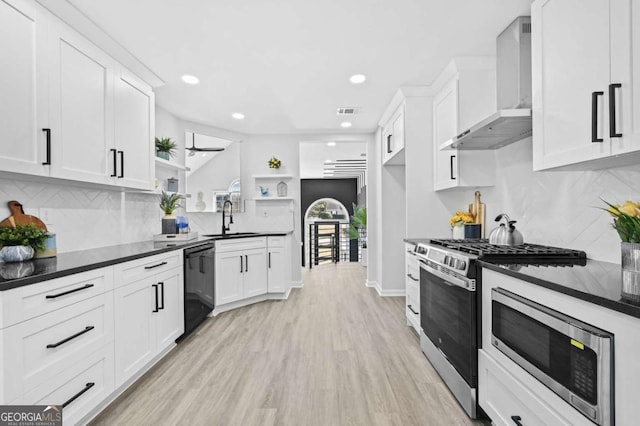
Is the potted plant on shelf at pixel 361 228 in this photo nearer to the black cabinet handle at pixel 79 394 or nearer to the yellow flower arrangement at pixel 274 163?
the yellow flower arrangement at pixel 274 163

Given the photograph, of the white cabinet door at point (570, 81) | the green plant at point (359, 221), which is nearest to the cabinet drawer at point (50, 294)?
the white cabinet door at point (570, 81)

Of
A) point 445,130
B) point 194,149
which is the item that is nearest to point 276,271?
point 194,149

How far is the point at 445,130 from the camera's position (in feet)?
10.5

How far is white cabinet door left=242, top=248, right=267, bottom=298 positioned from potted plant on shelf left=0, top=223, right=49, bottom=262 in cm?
244

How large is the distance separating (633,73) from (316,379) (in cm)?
238

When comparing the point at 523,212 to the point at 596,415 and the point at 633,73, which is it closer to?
the point at 633,73

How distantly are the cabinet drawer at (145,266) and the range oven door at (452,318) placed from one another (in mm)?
2101

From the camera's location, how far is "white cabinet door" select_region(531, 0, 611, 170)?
137cm

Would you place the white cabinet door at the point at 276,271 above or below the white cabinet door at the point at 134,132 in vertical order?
below

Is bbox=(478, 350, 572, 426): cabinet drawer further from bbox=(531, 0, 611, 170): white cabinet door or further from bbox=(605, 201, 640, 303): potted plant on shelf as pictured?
bbox=(531, 0, 611, 170): white cabinet door

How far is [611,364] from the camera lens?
1.01 m

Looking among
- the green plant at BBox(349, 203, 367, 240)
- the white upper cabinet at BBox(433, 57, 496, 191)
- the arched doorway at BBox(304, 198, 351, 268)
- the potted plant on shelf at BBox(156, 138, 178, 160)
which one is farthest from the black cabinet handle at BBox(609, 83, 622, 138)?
the arched doorway at BBox(304, 198, 351, 268)

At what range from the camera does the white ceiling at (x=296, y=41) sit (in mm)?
2162

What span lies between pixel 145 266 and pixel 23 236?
711 mm
